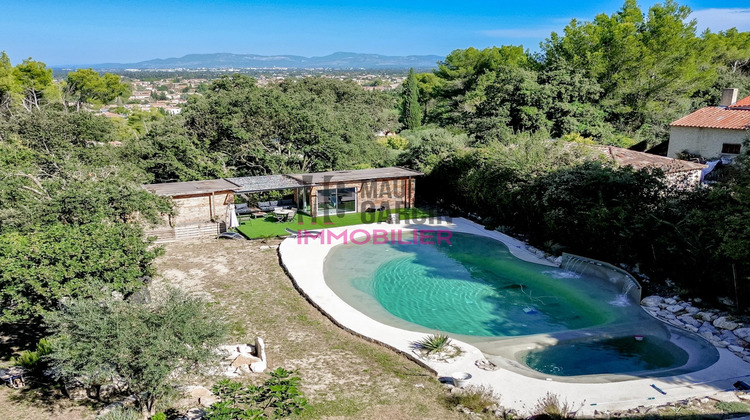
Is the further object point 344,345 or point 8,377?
point 344,345

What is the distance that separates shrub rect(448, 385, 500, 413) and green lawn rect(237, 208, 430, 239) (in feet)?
43.2

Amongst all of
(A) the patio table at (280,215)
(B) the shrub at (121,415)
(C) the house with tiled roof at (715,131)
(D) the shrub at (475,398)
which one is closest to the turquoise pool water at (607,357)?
(D) the shrub at (475,398)

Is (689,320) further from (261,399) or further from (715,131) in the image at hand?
(715,131)

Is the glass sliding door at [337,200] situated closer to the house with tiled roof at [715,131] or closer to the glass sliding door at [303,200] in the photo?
the glass sliding door at [303,200]

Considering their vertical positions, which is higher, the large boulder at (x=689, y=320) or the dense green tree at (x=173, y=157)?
the dense green tree at (x=173, y=157)

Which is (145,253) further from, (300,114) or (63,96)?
(63,96)

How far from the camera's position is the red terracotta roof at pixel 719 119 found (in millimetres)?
27266

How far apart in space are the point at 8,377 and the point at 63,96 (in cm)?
4297

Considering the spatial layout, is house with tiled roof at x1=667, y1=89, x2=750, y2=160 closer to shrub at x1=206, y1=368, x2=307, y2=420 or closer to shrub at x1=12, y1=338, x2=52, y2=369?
shrub at x1=206, y1=368, x2=307, y2=420

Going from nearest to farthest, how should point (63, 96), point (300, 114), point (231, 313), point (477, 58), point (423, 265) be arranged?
point (231, 313)
point (423, 265)
point (300, 114)
point (63, 96)
point (477, 58)

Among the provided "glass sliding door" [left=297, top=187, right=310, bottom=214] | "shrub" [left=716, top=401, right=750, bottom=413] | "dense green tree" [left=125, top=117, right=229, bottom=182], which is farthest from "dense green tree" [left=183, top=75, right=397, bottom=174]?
"shrub" [left=716, top=401, right=750, bottom=413]

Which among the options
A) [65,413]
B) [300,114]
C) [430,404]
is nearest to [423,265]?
[430,404]

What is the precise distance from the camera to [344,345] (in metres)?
12.1

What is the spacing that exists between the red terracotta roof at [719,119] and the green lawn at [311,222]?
17.1 m
